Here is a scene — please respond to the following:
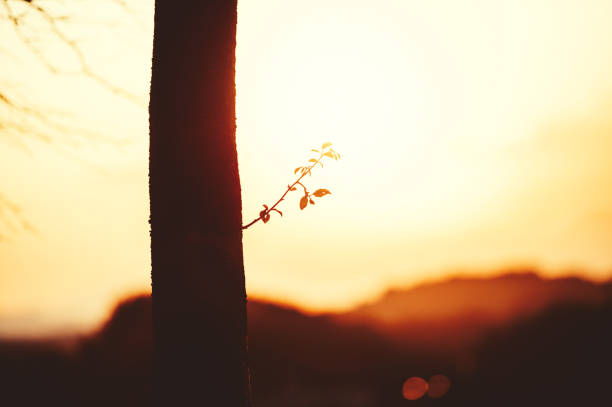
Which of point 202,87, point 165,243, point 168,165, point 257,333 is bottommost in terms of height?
point 165,243

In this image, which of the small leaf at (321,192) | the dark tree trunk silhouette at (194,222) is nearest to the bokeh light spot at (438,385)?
the small leaf at (321,192)

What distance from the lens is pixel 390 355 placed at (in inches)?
1210

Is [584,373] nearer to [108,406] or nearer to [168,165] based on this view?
[108,406]

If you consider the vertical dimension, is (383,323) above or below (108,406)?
above

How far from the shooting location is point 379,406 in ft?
97.6

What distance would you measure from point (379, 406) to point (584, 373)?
39.1 ft

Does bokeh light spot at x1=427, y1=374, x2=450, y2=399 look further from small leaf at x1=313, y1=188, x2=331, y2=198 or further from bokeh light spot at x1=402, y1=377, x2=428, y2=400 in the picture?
small leaf at x1=313, y1=188, x2=331, y2=198

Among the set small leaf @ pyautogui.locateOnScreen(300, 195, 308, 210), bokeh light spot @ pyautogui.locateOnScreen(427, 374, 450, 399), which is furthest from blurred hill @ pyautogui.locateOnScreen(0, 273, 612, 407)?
small leaf @ pyautogui.locateOnScreen(300, 195, 308, 210)

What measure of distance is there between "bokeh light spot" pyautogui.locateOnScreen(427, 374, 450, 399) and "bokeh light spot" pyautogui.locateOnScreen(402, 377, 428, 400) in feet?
1.08

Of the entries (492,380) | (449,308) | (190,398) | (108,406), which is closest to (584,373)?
(492,380)

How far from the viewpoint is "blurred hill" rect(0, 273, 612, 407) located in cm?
2769

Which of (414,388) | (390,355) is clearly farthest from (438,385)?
(390,355)

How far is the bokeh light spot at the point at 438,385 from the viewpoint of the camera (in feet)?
95.2

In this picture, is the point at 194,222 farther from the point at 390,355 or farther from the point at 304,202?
the point at 390,355
